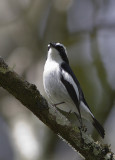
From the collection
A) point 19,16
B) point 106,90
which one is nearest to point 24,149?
point 106,90

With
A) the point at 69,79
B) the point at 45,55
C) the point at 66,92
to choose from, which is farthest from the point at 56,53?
the point at 45,55

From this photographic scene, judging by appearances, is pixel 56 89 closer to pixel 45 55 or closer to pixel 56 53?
pixel 56 53

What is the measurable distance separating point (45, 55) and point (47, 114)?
4800 mm

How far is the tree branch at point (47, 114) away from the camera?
3303mm

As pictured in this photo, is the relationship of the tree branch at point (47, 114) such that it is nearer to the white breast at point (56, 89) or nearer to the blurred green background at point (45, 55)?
the white breast at point (56, 89)

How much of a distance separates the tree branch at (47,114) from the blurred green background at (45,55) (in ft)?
9.57

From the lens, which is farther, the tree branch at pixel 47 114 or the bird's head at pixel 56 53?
the bird's head at pixel 56 53

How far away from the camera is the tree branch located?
10.8 ft

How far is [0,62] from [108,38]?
19.1 feet

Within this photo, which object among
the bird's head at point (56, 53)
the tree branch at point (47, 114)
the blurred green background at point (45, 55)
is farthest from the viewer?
the blurred green background at point (45, 55)

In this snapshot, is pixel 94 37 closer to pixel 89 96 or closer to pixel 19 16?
pixel 89 96

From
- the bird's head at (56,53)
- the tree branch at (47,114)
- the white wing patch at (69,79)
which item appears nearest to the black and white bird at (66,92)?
the white wing patch at (69,79)

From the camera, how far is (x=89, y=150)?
3.55 metres

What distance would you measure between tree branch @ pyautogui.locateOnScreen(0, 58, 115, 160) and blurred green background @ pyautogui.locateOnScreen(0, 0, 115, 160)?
2918 millimetres
